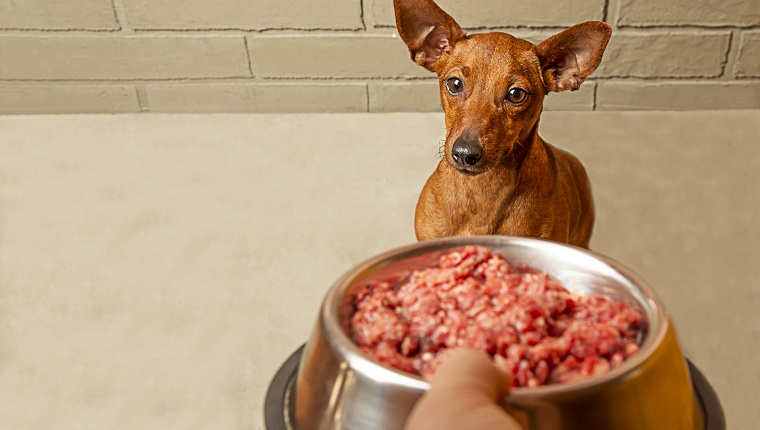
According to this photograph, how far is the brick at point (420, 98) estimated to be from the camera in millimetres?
3055

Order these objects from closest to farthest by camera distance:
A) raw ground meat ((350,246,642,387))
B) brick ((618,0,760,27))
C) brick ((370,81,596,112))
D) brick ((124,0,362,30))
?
raw ground meat ((350,246,642,387)), brick ((618,0,760,27)), brick ((124,0,362,30)), brick ((370,81,596,112))

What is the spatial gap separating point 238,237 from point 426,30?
0.89 meters

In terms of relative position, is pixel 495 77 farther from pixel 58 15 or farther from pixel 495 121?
pixel 58 15

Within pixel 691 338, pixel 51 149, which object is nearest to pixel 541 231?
pixel 691 338

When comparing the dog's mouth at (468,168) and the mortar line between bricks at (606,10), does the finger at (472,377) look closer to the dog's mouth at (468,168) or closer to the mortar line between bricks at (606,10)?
the dog's mouth at (468,168)

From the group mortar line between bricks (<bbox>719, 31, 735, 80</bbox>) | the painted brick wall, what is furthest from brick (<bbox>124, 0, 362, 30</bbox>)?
mortar line between bricks (<bbox>719, 31, 735, 80</bbox>)

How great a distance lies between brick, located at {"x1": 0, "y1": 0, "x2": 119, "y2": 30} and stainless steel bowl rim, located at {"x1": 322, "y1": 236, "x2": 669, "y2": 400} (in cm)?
232

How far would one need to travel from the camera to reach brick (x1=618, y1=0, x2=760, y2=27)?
2.83 m

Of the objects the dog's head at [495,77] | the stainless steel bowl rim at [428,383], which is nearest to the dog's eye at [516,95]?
the dog's head at [495,77]

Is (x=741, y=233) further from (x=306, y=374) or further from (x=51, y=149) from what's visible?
(x=51, y=149)

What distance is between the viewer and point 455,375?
0.81 meters

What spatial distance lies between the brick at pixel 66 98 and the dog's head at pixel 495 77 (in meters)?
1.90

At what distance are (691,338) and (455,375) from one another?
3.94ft

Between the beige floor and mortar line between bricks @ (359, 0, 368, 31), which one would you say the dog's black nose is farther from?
mortar line between bricks @ (359, 0, 368, 31)
